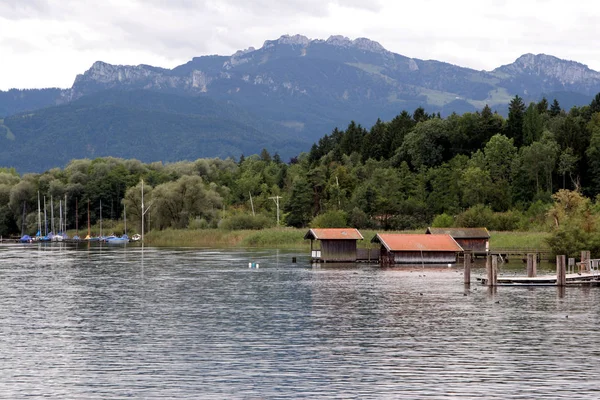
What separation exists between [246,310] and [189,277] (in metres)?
29.6

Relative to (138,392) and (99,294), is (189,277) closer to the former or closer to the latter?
(99,294)

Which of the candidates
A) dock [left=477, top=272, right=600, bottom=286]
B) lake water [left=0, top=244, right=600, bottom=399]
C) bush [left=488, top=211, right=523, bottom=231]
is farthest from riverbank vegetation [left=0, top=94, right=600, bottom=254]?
lake water [left=0, top=244, right=600, bottom=399]

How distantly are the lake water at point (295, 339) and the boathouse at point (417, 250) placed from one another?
25.5 m

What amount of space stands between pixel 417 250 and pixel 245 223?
58.5 meters

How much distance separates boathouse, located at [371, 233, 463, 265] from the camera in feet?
369

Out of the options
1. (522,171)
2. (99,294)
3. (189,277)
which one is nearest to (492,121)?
(522,171)

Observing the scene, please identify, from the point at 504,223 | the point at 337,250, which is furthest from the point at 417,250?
the point at 504,223

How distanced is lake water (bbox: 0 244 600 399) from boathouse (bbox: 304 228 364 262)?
26473 mm

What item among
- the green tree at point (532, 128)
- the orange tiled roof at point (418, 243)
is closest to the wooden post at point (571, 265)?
the orange tiled roof at point (418, 243)

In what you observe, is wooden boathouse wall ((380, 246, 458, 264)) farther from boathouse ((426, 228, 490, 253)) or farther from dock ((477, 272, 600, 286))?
dock ((477, 272, 600, 286))

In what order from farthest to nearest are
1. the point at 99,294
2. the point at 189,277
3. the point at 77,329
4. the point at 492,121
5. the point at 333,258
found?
the point at 492,121 < the point at 333,258 < the point at 189,277 < the point at 99,294 < the point at 77,329

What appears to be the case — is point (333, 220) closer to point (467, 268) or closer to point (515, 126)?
point (515, 126)

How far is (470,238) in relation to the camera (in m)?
121

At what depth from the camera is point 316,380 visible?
125ft
